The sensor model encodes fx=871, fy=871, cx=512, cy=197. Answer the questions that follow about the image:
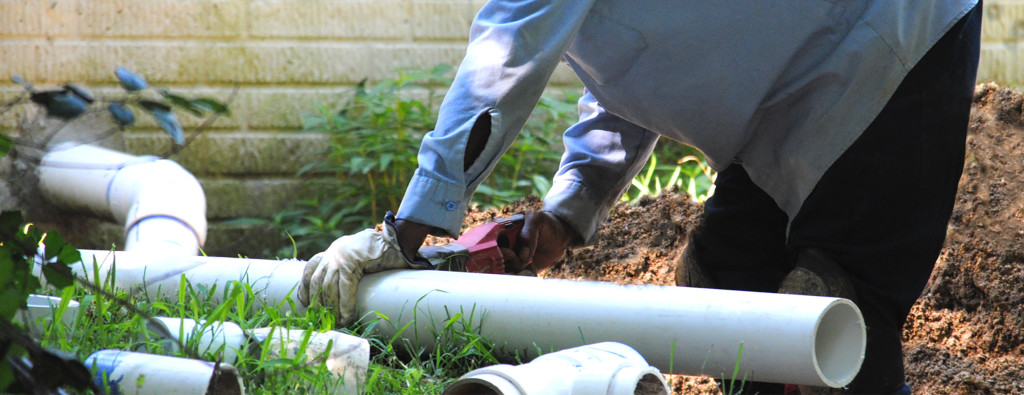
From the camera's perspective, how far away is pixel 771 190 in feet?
6.00

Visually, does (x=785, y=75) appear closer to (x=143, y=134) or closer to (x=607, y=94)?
(x=607, y=94)

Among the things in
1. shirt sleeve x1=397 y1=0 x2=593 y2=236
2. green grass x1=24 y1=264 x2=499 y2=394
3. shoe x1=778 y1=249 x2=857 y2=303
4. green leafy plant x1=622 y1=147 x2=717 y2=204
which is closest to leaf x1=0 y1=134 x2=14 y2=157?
green grass x1=24 y1=264 x2=499 y2=394

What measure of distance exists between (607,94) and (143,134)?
3138 mm

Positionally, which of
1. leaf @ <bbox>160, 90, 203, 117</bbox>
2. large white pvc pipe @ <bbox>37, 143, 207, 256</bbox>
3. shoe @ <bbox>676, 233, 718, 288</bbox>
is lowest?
large white pvc pipe @ <bbox>37, 143, 207, 256</bbox>

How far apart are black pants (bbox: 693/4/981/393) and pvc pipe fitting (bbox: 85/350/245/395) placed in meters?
1.13

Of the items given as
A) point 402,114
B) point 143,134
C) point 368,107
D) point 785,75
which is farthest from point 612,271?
point 143,134

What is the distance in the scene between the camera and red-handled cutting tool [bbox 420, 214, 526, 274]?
6.19ft

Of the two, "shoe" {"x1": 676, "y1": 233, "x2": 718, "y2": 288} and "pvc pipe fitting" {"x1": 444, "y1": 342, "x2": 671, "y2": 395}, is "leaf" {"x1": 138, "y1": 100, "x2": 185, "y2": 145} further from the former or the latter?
"shoe" {"x1": 676, "y1": 233, "x2": 718, "y2": 288}

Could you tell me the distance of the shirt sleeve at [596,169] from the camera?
6.90ft

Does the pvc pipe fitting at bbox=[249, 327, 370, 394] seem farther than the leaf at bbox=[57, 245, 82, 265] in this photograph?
Yes

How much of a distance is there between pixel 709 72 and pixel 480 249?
24.7 inches

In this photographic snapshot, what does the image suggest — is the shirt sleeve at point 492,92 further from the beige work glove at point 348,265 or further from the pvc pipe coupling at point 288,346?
the pvc pipe coupling at point 288,346

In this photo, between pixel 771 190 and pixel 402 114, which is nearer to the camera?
pixel 771 190

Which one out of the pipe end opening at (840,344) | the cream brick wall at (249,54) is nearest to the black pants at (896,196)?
the pipe end opening at (840,344)
